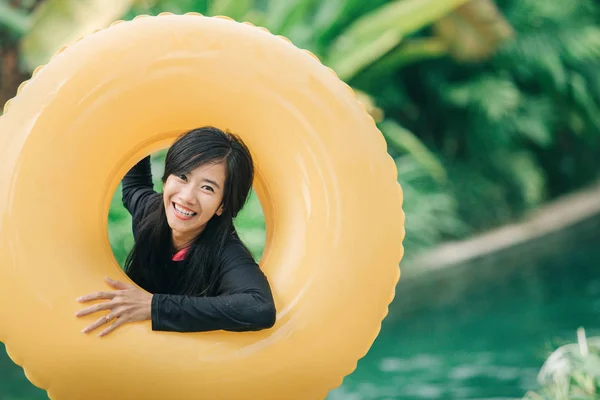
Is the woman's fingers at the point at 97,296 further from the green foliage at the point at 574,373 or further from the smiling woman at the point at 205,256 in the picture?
the green foliage at the point at 574,373

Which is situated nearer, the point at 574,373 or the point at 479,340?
the point at 574,373

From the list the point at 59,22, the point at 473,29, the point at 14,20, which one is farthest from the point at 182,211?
the point at 473,29

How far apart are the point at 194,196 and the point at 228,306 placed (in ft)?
0.68

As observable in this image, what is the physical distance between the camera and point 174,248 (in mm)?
1682

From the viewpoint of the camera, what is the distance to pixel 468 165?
264 inches

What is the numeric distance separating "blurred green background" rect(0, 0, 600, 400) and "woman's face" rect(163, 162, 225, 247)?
1099 mm

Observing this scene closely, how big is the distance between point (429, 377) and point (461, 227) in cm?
252

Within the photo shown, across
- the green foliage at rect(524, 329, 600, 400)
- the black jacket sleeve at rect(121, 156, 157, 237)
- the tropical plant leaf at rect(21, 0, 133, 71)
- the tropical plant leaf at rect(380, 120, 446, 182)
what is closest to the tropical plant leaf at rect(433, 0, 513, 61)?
the tropical plant leaf at rect(380, 120, 446, 182)

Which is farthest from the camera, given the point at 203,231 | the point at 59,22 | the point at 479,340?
the point at 479,340

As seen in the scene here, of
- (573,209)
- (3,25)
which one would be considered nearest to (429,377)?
(3,25)

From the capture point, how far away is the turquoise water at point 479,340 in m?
3.72

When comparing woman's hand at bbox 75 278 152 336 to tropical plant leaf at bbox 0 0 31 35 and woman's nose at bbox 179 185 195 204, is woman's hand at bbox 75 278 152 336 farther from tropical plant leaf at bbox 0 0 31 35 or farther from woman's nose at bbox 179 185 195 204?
tropical plant leaf at bbox 0 0 31 35

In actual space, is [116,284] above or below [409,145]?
below

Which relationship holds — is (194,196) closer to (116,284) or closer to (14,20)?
(116,284)
